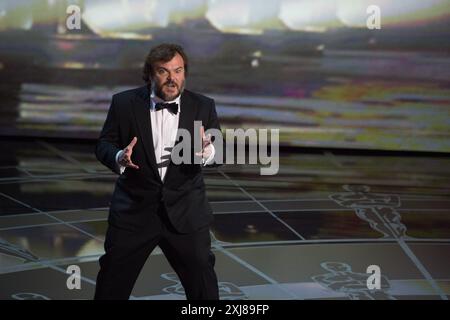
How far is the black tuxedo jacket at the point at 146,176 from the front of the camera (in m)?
2.97

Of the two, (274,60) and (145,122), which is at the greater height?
(274,60)

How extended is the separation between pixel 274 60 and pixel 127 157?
5.96 metres

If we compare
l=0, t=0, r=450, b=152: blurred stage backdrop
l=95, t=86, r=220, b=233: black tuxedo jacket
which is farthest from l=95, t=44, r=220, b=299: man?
l=0, t=0, r=450, b=152: blurred stage backdrop

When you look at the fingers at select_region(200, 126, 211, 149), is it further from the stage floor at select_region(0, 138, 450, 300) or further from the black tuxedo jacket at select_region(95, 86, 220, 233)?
the stage floor at select_region(0, 138, 450, 300)

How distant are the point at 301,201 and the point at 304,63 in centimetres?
266

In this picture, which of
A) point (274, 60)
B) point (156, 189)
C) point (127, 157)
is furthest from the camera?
point (274, 60)

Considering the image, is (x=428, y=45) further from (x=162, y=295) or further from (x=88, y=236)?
(x=162, y=295)

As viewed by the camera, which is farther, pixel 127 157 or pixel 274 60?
pixel 274 60

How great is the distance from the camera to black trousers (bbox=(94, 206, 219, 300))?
2947 millimetres

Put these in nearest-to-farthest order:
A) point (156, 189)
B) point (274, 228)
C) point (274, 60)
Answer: point (156, 189), point (274, 228), point (274, 60)

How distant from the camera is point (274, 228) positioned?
17.7 ft

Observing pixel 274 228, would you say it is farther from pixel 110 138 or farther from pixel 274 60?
pixel 274 60

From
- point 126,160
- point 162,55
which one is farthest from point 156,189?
point 162,55


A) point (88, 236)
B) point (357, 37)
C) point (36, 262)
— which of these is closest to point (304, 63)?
point (357, 37)
